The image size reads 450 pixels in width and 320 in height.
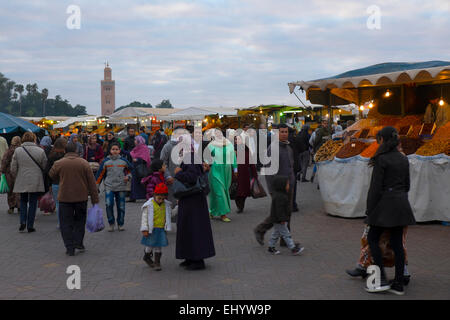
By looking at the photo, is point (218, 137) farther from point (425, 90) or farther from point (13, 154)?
point (425, 90)

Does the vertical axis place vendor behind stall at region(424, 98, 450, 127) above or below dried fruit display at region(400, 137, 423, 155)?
above

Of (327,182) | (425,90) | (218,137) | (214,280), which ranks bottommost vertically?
(214,280)

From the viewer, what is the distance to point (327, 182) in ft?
35.3

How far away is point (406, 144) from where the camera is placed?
10.5 meters

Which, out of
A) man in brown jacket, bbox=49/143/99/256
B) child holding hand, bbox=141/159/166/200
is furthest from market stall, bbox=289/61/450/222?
man in brown jacket, bbox=49/143/99/256

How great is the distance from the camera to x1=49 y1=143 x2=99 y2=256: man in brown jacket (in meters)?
7.85

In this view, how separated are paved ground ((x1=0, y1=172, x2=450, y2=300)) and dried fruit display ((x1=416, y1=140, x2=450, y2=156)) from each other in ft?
4.37

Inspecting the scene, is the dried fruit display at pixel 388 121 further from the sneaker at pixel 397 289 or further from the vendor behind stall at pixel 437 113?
the sneaker at pixel 397 289

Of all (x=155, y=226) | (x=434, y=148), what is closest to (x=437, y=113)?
(x=434, y=148)

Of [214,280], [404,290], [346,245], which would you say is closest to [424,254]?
[346,245]

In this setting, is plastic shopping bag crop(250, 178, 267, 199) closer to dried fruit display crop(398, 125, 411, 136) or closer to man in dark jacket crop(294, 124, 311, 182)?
man in dark jacket crop(294, 124, 311, 182)

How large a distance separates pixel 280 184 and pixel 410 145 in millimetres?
4092

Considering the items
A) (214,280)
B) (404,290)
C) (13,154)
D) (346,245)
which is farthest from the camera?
(13,154)
